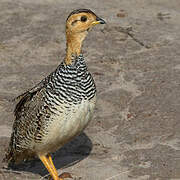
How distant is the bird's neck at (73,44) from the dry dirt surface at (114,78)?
1594 mm

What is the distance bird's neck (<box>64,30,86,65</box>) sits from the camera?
6.25 m

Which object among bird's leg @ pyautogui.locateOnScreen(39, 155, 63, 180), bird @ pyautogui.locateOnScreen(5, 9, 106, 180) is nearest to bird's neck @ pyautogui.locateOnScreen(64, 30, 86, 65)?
bird @ pyautogui.locateOnScreen(5, 9, 106, 180)

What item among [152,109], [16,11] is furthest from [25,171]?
[16,11]

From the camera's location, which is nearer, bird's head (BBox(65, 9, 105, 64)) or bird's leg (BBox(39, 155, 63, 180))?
bird's head (BBox(65, 9, 105, 64))

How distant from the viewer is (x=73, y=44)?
6277 mm

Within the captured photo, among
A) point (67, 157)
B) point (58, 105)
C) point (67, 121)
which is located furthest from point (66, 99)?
point (67, 157)

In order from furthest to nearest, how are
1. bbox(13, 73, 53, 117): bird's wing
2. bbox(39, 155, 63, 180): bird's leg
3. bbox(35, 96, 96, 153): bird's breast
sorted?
bbox(39, 155, 63, 180): bird's leg → bbox(13, 73, 53, 117): bird's wing → bbox(35, 96, 96, 153): bird's breast

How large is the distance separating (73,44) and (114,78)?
3.28 meters

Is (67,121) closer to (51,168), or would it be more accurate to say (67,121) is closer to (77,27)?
(51,168)

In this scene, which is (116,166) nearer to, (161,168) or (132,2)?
(161,168)

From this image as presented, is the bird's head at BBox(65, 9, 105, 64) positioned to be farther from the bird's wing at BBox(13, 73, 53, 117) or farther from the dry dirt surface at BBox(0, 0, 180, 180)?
the dry dirt surface at BBox(0, 0, 180, 180)

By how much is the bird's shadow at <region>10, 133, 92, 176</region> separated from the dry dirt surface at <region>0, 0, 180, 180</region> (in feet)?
0.05

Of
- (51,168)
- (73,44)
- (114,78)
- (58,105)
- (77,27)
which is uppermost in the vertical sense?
(77,27)

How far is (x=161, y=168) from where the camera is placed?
692cm
